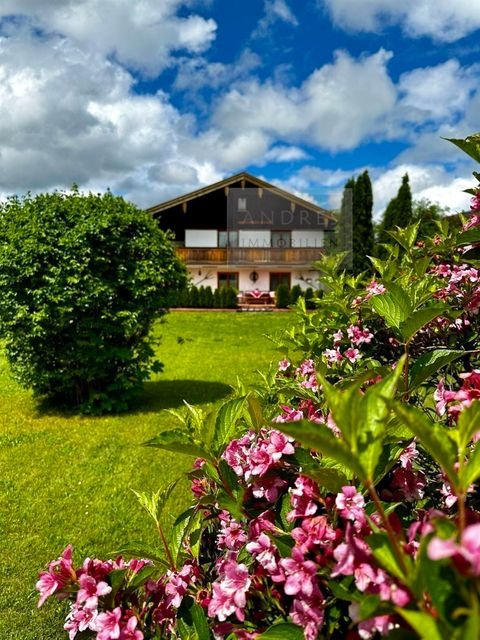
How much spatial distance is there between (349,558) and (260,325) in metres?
16.9

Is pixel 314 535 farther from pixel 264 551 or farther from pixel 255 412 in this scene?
pixel 255 412

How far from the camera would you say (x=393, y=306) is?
48.8 inches

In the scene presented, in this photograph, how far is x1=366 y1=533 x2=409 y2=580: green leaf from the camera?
1.99ft

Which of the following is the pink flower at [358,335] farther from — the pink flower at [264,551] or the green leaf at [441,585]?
the green leaf at [441,585]

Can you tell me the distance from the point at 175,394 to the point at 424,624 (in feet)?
25.3

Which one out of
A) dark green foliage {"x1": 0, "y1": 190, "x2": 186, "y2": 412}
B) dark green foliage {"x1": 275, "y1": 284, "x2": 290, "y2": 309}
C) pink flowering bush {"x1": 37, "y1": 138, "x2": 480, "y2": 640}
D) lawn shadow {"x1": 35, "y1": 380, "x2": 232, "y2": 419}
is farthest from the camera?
dark green foliage {"x1": 275, "y1": 284, "x2": 290, "y2": 309}

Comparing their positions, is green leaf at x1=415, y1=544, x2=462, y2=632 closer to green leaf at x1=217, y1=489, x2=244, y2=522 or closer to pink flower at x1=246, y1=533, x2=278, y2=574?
pink flower at x1=246, y1=533, x2=278, y2=574

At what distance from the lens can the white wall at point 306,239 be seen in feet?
93.5

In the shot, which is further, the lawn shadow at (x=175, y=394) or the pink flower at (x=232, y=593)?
the lawn shadow at (x=175, y=394)

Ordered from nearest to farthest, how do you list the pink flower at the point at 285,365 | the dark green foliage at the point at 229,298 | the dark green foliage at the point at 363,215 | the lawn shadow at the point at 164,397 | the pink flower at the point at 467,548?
the pink flower at the point at 467,548
the pink flower at the point at 285,365
the lawn shadow at the point at 164,397
the dark green foliage at the point at 363,215
the dark green foliage at the point at 229,298

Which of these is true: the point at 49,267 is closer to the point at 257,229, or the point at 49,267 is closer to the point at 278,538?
the point at 278,538

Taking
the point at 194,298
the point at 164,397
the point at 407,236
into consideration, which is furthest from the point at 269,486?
the point at 194,298

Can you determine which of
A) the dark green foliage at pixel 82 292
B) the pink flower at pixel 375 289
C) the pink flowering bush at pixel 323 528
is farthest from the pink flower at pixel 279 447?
the dark green foliage at pixel 82 292

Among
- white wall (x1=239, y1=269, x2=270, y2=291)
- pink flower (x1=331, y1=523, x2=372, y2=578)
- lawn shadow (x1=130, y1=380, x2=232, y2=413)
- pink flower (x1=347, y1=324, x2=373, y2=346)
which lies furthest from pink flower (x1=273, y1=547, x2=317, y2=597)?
white wall (x1=239, y1=269, x2=270, y2=291)
